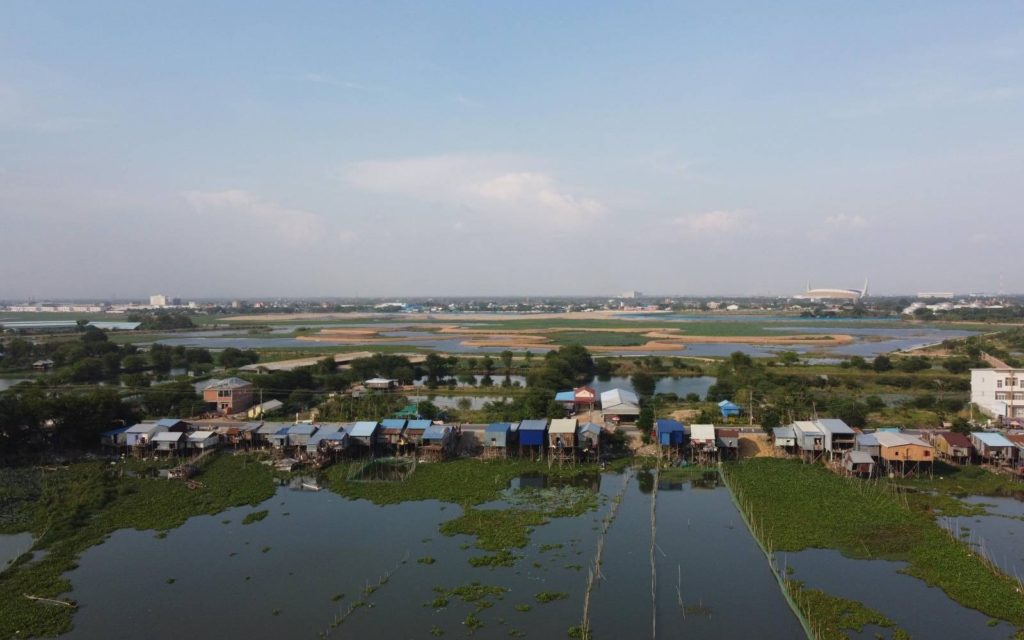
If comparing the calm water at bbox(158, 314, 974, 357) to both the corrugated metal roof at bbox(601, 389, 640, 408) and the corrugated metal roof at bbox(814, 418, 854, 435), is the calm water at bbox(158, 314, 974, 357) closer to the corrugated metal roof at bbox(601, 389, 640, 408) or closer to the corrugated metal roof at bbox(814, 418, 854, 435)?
the corrugated metal roof at bbox(601, 389, 640, 408)

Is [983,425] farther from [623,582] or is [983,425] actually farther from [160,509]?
[160,509]

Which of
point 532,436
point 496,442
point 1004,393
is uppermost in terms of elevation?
point 1004,393

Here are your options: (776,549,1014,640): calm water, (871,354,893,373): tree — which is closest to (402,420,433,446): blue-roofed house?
(776,549,1014,640): calm water

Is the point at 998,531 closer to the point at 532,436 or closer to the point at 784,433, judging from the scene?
the point at 784,433

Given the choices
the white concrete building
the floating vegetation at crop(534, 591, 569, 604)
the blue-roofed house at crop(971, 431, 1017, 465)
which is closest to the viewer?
the floating vegetation at crop(534, 591, 569, 604)

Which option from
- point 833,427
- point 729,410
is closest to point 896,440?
point 833,427

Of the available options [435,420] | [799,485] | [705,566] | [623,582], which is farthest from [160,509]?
[799,485]

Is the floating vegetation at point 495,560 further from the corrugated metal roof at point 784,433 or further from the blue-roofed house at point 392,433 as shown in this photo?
the corrugated metal roof at point 784,433
